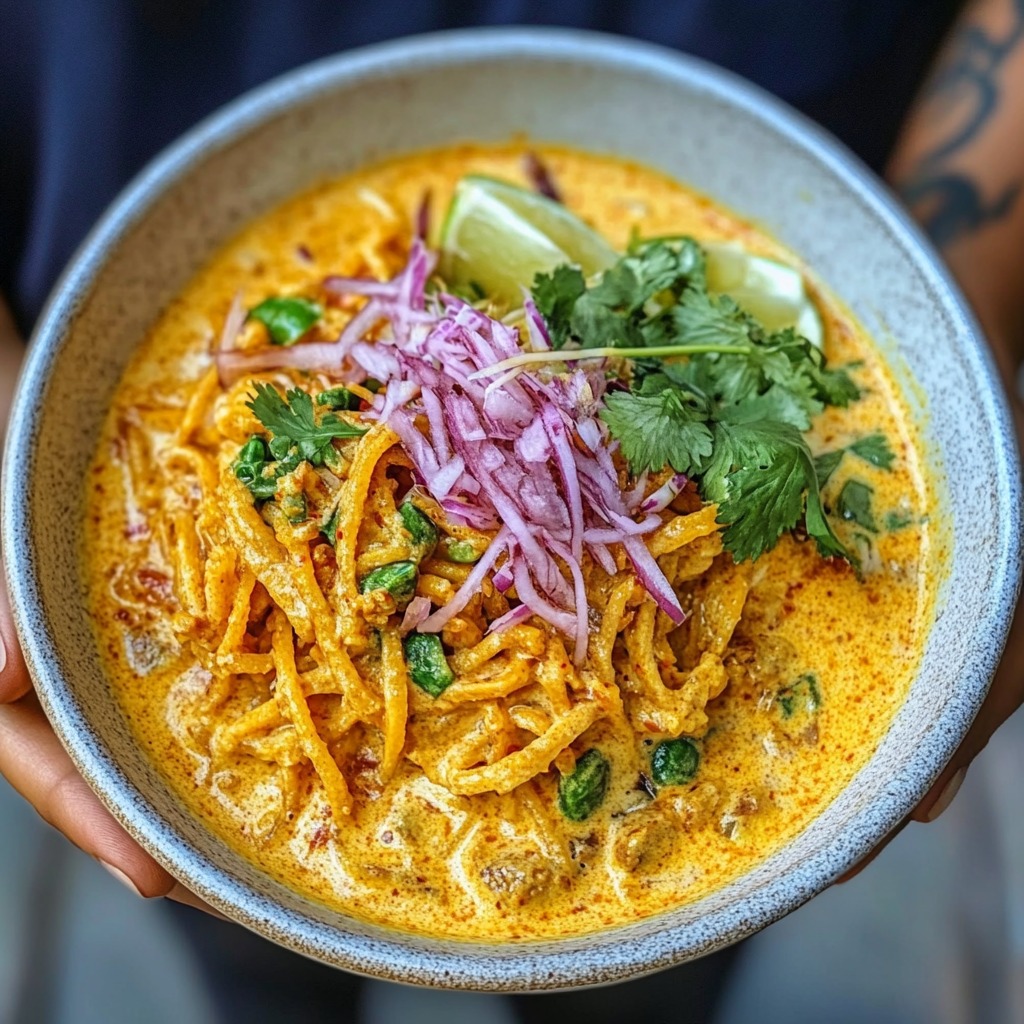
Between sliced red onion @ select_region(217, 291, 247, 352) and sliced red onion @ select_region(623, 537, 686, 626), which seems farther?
sliced red onion @ select_region(217, 291, 247, 352)

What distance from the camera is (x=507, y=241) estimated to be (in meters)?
2.77

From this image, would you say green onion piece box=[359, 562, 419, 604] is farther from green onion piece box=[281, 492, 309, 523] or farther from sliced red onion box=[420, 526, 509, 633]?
green onion piece box=[281, 492, 309, 523]

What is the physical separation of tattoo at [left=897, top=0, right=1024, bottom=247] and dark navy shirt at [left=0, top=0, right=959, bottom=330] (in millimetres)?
302

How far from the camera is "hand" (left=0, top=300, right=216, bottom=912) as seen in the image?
2.29 metres

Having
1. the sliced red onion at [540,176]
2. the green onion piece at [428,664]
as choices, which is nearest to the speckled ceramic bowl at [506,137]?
the sliced red onion at [540,176]

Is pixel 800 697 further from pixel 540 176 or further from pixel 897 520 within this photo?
pixel 540 176

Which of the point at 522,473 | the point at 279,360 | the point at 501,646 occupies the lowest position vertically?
the point at 501,646

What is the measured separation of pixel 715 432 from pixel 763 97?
3.62 feet

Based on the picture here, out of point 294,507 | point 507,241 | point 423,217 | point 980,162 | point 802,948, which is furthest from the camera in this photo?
point 802,948

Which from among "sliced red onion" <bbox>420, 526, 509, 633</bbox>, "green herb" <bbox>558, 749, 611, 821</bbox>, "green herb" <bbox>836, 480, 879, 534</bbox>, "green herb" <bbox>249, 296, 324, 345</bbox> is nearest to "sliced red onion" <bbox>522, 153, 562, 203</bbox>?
"green herb" <bbox>249, 296, 324, 345</bbox>

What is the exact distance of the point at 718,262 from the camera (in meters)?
2.81

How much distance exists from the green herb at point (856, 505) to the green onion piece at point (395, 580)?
1028mm

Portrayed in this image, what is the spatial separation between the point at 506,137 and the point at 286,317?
0.95 meters

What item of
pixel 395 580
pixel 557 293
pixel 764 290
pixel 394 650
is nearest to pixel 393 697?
pixel 394 650
